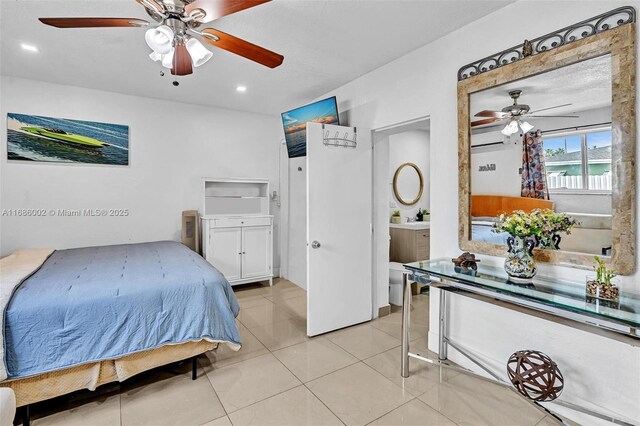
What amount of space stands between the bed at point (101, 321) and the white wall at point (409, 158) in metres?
3.46

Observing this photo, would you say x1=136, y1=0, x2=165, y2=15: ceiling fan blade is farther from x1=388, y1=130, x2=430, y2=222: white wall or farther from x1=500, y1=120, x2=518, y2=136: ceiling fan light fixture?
x1=388, y1=130, x2=430, y2=222: white wall

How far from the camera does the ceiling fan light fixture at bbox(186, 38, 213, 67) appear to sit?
1.94 metres

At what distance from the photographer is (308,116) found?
3.73 metres

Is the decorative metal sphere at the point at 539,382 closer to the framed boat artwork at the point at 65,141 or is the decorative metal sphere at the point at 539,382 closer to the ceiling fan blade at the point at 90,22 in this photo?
the ceiling fan blade at the point at 90,22

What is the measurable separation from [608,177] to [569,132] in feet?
1.14

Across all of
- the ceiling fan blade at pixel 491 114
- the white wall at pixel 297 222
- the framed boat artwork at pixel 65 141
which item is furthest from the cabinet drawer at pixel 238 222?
the ceiling fan blade at pixel 491 114

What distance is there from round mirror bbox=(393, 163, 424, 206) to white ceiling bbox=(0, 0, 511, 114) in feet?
6.54

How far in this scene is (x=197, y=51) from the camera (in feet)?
6.53

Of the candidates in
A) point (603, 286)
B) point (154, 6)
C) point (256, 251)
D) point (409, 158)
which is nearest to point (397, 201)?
point (409, 158)

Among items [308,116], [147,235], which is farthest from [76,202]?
[308,116]

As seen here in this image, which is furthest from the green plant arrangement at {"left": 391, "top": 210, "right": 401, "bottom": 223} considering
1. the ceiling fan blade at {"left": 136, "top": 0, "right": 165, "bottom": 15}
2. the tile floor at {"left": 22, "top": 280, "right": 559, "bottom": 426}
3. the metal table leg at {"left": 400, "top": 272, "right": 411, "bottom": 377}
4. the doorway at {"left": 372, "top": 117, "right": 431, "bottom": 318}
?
the ceiling fan blade at {"left": 136, "top": 0, "right": 165, "bottom": 15}

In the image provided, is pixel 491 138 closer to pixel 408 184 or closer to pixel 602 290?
pixel 602 290

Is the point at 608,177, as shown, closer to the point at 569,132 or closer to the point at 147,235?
the point at 569,132

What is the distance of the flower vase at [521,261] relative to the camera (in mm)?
1889
